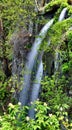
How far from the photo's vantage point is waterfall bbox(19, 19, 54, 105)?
7.03 m

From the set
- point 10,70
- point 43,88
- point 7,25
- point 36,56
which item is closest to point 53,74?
point 43,88

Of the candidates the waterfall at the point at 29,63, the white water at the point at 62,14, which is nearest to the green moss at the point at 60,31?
the waterfall at the point at 29,63

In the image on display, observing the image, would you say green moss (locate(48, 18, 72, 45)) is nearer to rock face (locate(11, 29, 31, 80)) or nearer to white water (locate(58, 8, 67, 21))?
rock face (locate(11, 29, 31, 80))

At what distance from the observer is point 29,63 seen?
747cm

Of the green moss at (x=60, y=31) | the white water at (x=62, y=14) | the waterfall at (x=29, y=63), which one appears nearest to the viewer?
the green moss at (x=60, y=31)

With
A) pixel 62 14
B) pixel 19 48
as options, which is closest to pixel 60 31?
pixel 19 48

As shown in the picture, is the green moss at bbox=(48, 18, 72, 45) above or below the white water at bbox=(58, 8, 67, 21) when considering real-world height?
below

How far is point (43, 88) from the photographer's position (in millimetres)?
6555

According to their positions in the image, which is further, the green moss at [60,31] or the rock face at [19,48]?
the rock face at [19,48]

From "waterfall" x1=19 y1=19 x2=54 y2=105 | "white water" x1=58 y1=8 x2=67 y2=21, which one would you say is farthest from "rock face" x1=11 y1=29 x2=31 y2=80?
"white water" x1=58 y1=8 x2=67 y2=21

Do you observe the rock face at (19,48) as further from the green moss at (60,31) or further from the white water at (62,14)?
the white water at (62,14)

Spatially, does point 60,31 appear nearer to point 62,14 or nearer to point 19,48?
point 19,48

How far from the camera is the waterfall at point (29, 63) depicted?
7031 mm

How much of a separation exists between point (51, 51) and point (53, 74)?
1.83ft
